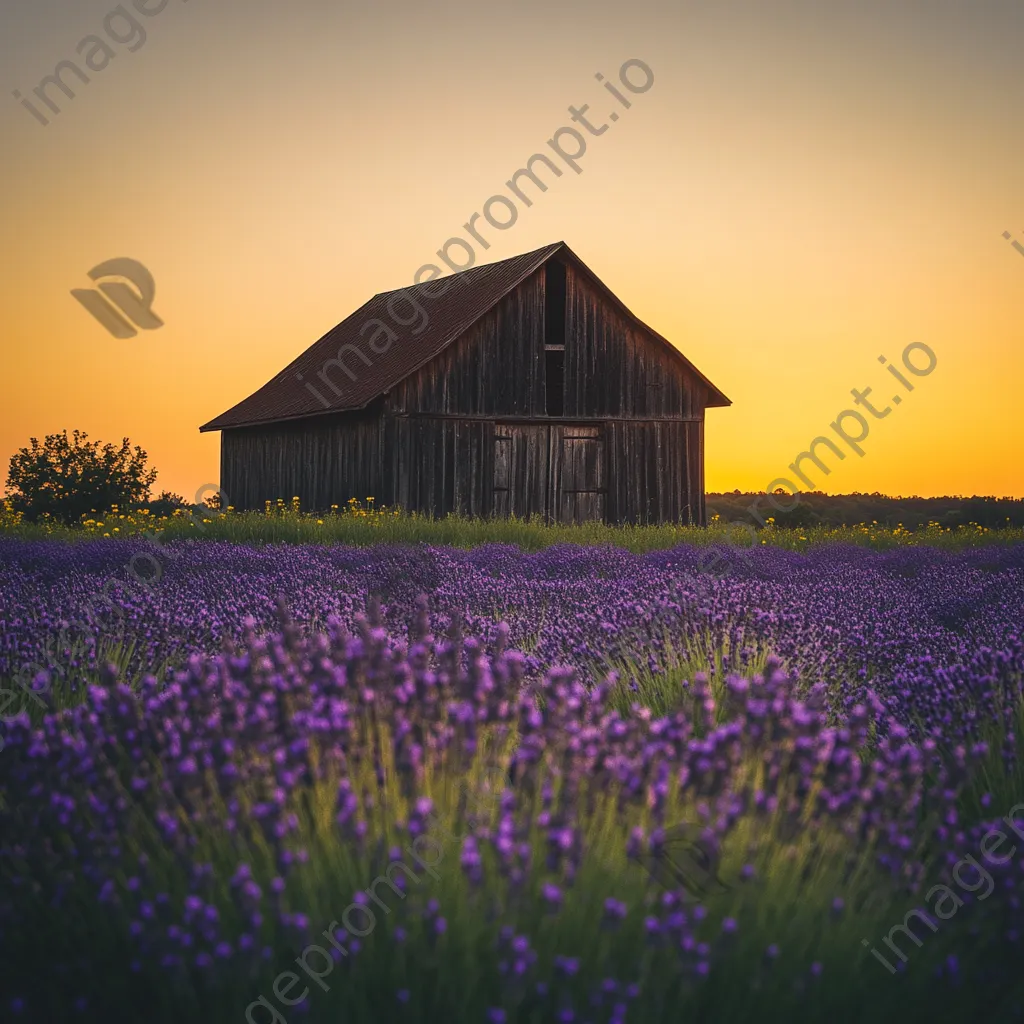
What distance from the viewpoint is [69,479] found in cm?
2356

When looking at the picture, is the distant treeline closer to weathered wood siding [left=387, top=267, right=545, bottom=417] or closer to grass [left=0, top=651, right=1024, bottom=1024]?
weathered wood siding [left=387, top=267, right=545, bottom=417]

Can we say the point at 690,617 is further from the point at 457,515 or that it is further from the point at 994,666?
the point at 457,515

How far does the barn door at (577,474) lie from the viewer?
18.4 metres

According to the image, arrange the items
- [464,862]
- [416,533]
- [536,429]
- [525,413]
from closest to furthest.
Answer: [464,862] → [416,533] → [525,413] → [536,429]

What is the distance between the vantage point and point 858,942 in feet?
7.13

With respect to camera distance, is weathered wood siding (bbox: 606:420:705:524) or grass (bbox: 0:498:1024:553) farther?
weathered wood siding (bbox: 606:420:705:524)

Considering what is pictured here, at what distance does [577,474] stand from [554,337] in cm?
265

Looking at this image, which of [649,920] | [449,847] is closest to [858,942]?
[649,920]

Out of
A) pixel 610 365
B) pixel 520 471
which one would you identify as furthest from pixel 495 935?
pixel 610 365

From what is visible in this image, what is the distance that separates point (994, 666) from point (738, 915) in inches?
93.3

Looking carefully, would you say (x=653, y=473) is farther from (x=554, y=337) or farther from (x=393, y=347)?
(x=393, y=347)

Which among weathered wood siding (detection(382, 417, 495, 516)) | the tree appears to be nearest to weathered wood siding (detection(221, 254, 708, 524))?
weathered wood siding (detection(382, 417, 495, 516))

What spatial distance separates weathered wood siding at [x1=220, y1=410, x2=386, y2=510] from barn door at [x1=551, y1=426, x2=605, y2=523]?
3.30 m

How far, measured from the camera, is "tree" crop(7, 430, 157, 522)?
76.4 feet
